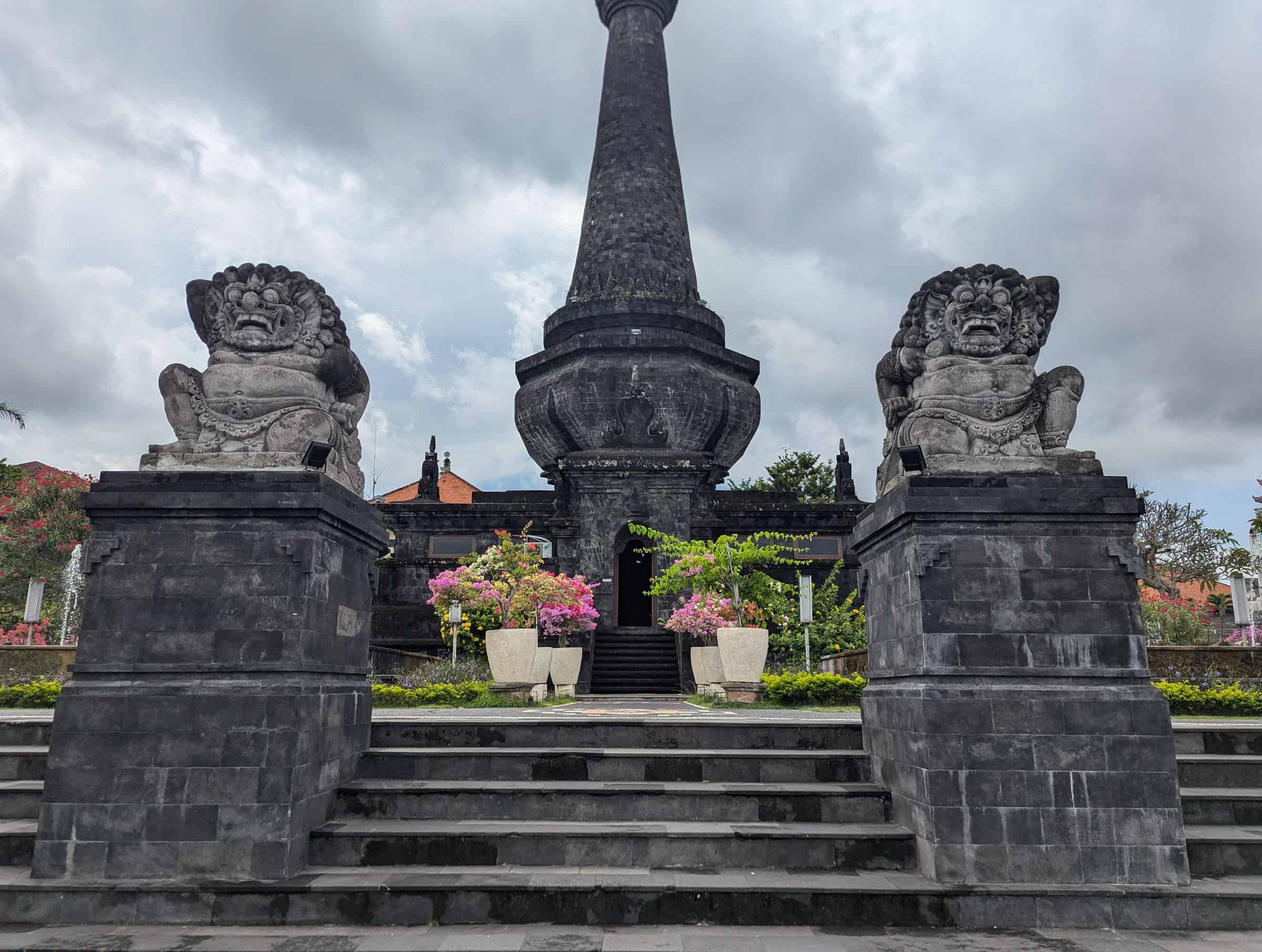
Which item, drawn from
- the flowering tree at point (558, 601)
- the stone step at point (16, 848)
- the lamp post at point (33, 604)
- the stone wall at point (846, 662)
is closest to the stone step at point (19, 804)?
the stone step at point (16, 848)

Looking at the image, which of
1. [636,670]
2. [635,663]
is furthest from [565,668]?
[635,663]

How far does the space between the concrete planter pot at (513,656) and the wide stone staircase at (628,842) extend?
5211 mm

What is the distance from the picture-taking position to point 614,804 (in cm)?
598

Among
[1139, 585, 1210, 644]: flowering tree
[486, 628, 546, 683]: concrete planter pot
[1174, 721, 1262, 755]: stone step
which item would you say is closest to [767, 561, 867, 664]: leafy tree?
[1139, 585, 1210, 644]: flowering tree

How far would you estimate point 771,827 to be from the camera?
5.73m

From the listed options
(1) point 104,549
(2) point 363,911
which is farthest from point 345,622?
(2) point 363,911

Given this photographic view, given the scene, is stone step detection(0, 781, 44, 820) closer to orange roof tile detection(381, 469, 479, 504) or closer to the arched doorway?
the arched doorway

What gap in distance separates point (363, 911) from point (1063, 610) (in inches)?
191

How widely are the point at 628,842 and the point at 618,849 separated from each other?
0.24 ft

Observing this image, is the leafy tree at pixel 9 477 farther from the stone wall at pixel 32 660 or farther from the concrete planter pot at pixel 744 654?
the concrete planter pot at pixel 744 654

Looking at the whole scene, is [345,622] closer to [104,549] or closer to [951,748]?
[104,549]

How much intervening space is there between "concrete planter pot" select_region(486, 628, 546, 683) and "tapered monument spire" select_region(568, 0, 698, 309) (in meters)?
16.3

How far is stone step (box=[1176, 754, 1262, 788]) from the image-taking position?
649cm

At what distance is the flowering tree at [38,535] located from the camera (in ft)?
78.1
